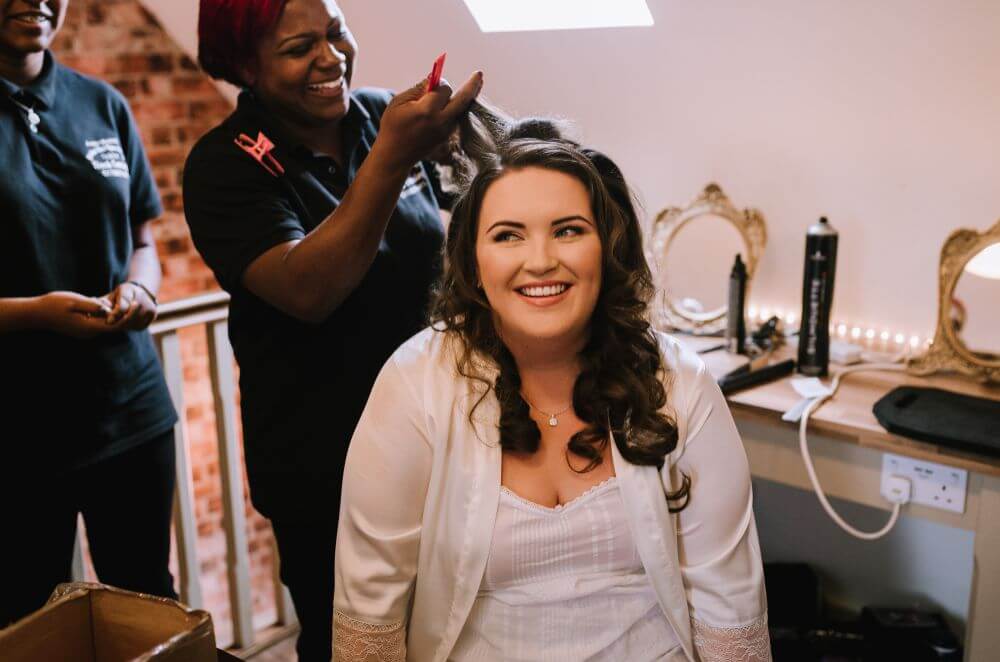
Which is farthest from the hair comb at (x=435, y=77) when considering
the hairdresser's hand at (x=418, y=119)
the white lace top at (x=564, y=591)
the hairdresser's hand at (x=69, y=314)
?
the hairdresser's hand at (x=69, y=314)

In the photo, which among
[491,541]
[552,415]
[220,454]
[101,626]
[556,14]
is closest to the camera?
[101,626]

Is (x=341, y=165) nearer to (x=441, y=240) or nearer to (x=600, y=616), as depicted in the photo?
(x=441, y=240)

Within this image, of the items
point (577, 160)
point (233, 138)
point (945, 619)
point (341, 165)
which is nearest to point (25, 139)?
point (233, 138)

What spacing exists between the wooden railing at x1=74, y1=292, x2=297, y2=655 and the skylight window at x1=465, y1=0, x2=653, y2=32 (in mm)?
879

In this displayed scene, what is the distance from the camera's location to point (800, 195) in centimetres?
217

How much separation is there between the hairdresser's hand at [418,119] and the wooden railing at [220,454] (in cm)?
98

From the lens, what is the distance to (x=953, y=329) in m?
1.92

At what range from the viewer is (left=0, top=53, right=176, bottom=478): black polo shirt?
5.10 ft

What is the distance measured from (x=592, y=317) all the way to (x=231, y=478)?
1.26 metres

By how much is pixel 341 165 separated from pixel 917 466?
112 centimetres

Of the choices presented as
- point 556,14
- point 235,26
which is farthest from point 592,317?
point 556,14

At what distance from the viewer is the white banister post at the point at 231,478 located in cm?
223

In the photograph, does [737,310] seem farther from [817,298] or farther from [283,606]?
[283,606]

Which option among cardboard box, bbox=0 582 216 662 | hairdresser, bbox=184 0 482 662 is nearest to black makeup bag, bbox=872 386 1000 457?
hairdresser, bbox=184 0 482 662
